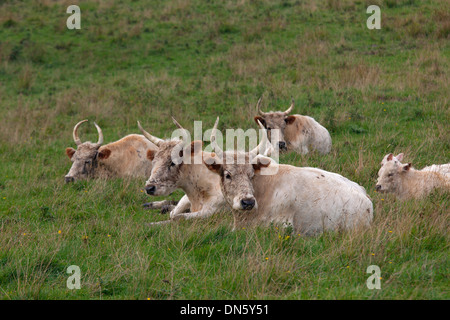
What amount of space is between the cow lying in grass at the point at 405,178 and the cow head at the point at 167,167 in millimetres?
3076

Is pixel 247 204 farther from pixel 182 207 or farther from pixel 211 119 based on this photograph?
pixel 211 119

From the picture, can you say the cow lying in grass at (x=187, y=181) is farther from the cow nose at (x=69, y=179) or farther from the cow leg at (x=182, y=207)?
the cow nose at (x=69, y=179)

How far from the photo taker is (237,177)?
6602 millimetres

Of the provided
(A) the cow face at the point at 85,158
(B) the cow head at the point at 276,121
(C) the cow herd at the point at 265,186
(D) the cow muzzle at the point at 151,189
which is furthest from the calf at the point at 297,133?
(D) the cow muzzle at the point at 151,189

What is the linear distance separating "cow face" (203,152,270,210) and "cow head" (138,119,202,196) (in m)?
1.18

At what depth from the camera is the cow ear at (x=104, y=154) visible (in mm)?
11047

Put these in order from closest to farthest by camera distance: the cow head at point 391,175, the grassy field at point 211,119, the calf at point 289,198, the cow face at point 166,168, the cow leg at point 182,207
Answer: the grassy field at point 211,119
the calf at point 289,198
the cow face at point 166,168
the cow leg at point 182,207
the cow head at point 391,175

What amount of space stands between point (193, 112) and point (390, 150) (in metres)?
6.06

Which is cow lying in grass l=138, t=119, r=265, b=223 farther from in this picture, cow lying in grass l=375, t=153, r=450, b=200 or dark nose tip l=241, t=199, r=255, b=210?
cow lying in grass l=375, t=153, r=450, b=200

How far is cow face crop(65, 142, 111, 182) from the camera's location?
1077 centimetres

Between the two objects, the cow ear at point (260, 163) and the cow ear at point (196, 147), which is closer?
the cow ear at point (260, 163)

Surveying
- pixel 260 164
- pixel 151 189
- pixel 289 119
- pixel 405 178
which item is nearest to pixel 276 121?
pixel 289 119

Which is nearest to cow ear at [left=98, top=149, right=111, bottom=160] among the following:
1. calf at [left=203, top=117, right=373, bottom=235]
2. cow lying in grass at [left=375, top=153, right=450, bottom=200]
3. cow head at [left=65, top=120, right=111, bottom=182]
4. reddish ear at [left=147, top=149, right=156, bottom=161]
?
cow head at [left=65, top=120, right=111, bottom=182]
